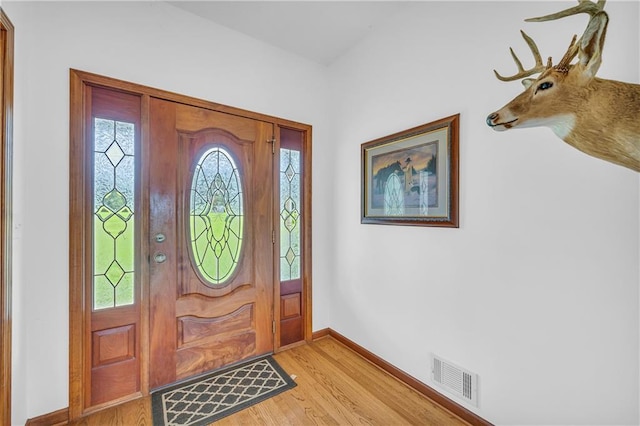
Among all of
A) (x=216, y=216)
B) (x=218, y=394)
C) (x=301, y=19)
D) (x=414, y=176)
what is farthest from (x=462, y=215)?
(x=218, y=394)

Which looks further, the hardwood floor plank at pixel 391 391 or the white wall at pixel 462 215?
the hardwood floor plank at pixel 391 391

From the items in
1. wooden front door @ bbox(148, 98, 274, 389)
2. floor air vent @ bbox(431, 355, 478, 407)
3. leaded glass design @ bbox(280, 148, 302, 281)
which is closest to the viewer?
floor air vent @ bbox(431, 355, 478, 407)

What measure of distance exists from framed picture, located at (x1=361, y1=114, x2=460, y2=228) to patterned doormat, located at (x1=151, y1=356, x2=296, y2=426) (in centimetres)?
144

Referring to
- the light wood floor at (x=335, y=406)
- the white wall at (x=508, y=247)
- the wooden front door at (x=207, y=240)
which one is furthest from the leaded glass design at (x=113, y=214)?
the white wall at (x=508, y=247)

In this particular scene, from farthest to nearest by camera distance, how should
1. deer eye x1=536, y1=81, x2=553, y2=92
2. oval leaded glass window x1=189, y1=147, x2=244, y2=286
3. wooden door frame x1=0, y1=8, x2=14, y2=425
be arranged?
oval leaded glass window x1=189, y1=147, x2=244, y2=286, wooden door frame x1=0, y1=8, x2=14, y2=425, deer eye x1=536, y1=81, x2=553, y2=92

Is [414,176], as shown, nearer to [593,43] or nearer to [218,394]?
[593,43]

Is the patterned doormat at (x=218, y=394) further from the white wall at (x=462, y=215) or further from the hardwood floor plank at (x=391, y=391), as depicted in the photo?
the white wall at (x=462, y=215)

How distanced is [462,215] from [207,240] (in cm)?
181

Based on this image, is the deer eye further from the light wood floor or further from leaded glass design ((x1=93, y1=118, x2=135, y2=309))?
leaded glass design ((x1=93, y1=118, x2=135, y2=309))

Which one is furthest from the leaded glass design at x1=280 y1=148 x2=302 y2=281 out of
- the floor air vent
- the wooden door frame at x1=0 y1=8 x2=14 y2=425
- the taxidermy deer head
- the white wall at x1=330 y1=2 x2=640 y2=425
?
the taxidermy deer head

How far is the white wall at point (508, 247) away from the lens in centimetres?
120

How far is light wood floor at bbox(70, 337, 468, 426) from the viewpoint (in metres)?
1.71

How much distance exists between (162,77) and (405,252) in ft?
7.08

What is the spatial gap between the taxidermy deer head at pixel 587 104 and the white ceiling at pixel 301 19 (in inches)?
53.4
